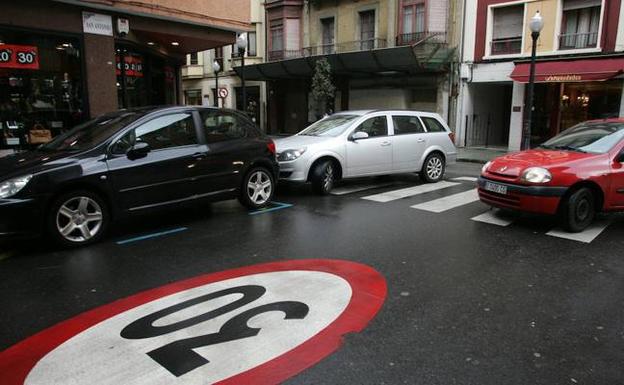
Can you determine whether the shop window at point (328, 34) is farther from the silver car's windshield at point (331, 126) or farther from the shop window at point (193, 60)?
the silver car's windshield at point (331, 126)

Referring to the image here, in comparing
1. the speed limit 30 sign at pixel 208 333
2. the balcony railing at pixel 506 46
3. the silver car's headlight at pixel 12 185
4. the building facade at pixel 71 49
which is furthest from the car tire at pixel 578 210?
the balcony railing at pixel 506 46

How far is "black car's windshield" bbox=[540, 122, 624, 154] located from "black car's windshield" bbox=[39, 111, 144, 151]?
631 cm

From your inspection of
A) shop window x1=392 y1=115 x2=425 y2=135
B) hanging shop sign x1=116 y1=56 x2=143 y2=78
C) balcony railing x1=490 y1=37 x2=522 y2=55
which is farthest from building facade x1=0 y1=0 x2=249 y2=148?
balcony railing x1=490 y1=37 x2=522 y2=55

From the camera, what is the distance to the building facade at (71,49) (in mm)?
10289

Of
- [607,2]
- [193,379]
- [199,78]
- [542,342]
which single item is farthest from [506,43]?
[199,78]

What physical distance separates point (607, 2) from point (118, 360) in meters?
20.1

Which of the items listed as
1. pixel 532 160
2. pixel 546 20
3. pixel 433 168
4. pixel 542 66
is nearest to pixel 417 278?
pixel 532 160

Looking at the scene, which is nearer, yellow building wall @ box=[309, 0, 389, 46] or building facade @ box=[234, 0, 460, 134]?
building facade @ box=[234, 0, 460, 134]

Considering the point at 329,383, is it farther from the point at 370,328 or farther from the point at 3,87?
the point at 3,87

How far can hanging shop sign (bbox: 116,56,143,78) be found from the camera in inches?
540

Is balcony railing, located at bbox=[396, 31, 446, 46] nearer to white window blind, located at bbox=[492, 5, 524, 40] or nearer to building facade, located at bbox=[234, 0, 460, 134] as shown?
building facade, located at bbox=[234, 0, 460, 134]

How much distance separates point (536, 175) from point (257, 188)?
4.20 meters

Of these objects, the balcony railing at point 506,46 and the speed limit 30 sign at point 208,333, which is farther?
the balcony railing at point 506,46

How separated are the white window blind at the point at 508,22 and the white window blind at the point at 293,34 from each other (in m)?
12.4
